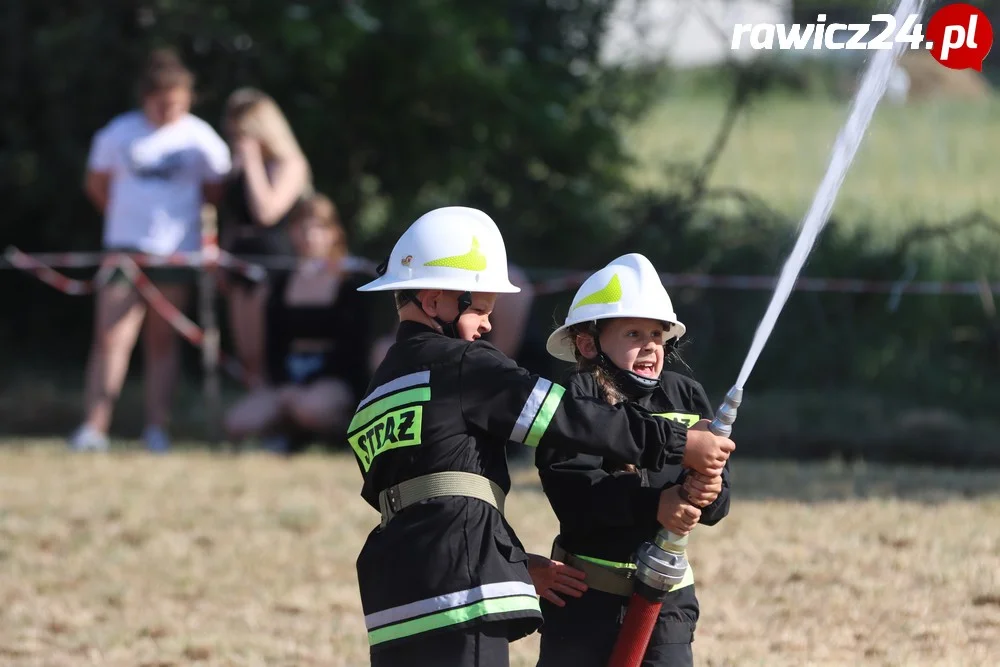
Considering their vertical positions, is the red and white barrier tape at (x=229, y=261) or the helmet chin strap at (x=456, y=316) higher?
the red and white barrier tape at (x=229, y=261)

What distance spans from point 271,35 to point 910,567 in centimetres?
628

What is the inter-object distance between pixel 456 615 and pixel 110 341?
19.8 feet

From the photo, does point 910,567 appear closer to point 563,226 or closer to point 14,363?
point 563,226

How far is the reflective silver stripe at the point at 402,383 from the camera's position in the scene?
3.71m

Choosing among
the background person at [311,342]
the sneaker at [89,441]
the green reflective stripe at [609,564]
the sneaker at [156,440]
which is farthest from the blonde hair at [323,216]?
the green reflective stripe at [609,564]

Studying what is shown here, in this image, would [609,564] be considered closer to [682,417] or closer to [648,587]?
[648,587]

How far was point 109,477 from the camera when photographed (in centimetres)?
814

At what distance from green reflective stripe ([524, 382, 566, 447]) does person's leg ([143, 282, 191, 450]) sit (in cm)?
586

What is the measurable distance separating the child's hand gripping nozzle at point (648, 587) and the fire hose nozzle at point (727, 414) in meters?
0.01

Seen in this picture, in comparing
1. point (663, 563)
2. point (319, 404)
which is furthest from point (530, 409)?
point (319, 404)

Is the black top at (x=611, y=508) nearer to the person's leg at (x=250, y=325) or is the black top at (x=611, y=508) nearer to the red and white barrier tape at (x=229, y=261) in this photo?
the red and white barrier tape at (x=229, y=261)

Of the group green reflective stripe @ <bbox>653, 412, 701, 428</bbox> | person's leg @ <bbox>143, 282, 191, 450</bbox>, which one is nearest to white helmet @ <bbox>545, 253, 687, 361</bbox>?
green reflective stripe @ <bbox>653, 412, 701, 428</bbox>

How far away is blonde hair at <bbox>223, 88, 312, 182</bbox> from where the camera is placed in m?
9.14

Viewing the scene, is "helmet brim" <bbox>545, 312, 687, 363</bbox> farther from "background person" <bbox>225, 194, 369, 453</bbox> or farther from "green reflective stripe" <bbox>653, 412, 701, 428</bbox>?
"background person" <bbox>225, 194, 369, 453</bbox>
